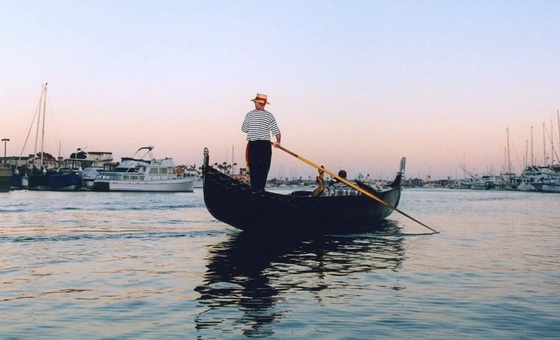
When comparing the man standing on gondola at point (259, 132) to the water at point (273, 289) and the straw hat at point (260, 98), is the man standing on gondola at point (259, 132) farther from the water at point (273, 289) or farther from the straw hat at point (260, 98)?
the water at point (273, 289)

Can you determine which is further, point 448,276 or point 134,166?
point 134,166

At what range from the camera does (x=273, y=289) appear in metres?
8.42

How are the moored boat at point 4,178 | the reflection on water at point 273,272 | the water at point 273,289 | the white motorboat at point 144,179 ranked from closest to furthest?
the water at point 273,289, the reflection on water at point 273,272, the moored boat at point 4,178, the white motorboat at point 144,179

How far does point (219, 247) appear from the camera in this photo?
14117mm

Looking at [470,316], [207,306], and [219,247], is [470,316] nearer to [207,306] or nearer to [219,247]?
[207,306]

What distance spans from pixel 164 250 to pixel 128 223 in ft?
31.5

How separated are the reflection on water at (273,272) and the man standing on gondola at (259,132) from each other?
81.2 inches

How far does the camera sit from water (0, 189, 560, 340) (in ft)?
20.2

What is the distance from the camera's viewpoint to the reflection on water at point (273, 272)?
6734 mm

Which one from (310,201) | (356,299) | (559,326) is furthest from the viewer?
(310,201)

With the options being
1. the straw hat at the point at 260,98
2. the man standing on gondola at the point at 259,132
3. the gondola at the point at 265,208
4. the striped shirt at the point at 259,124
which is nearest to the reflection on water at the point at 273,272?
the gondola at the point at 265,208

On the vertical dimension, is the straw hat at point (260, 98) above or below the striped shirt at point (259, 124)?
above

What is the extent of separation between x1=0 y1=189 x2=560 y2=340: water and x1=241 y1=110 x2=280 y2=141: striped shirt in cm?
264

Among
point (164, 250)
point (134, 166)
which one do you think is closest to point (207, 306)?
point (164, 250)
